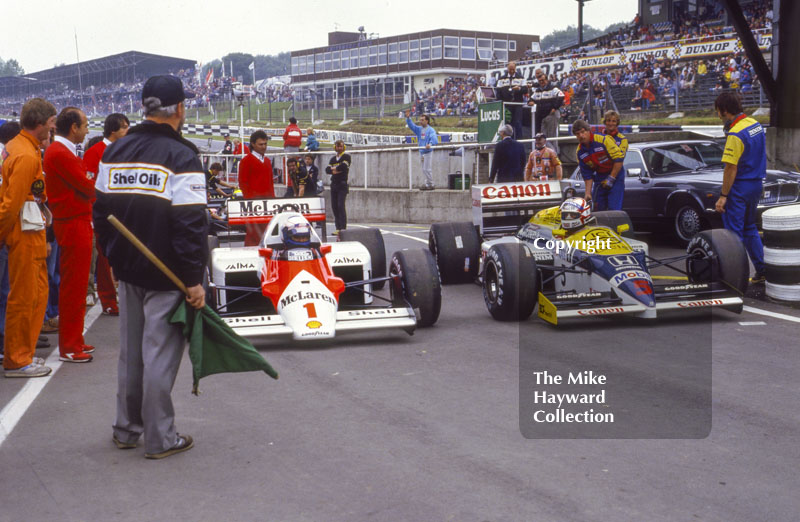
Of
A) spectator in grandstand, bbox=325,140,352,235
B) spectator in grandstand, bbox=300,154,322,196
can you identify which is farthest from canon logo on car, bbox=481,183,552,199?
spectator in grandstand, bbox=300,154,322,196

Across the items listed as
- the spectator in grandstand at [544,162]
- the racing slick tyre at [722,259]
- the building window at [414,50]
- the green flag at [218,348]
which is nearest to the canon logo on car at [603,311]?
the racing slick tyre at [722,259]

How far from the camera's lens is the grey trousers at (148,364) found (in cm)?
471

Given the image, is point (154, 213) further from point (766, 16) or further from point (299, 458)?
point (766, 16)

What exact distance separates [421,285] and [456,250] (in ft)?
9.38

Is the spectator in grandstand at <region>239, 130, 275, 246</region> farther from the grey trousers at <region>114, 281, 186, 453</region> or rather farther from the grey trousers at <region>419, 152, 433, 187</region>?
the grey trousers at <region>419, 152, 433, 187</region>

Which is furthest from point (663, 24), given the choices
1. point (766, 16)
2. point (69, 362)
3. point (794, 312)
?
point (69, 362)

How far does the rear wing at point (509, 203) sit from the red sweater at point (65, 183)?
501 cm

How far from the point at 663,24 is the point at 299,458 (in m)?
42.8

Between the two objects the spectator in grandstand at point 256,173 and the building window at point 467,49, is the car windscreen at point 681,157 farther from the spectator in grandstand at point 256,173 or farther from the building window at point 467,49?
the building window at point 467,49

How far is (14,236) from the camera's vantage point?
6.74 meters

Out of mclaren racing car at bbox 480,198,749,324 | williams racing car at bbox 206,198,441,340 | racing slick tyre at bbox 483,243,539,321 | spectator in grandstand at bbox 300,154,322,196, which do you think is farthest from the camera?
spectator in grandstand at bbox 300,154,322,196

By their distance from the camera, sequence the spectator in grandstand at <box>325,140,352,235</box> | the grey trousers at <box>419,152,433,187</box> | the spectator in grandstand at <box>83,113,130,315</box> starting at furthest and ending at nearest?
the grey trousers at <box>419,152,433,187</box>, the spectator in grandstand at <box>325,140,352,235</box>, the spectator in grandstand at <box>83,113,130,315</box>

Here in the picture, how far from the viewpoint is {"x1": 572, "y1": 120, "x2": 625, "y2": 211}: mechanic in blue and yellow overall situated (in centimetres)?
1192

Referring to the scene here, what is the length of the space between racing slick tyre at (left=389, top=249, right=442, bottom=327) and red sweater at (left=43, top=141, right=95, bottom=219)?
2.77 meters
